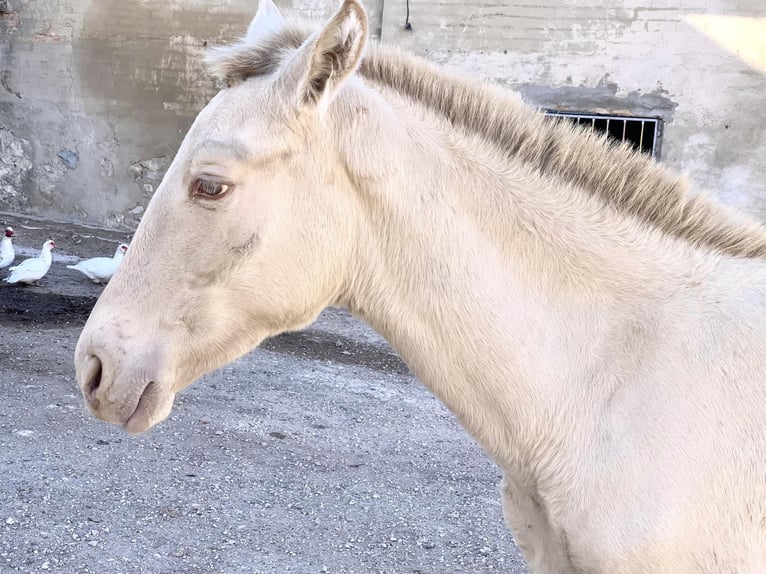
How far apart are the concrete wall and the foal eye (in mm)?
6664

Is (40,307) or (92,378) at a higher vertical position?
(92,378)

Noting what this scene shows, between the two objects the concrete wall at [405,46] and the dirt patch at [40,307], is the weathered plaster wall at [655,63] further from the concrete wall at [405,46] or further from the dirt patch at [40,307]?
the dirt patch at [40,307]

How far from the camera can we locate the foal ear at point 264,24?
1.97 meters

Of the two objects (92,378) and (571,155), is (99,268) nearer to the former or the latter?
(92,378)

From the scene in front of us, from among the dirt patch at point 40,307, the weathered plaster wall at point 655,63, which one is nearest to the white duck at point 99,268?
A: the dirt patch at point 40,307

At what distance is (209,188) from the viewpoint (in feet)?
5.74

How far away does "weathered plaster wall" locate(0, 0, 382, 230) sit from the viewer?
33.3 ft

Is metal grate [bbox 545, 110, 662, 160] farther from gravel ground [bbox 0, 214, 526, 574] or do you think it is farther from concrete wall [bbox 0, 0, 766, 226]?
gravel ground [bbox 0, 214, 526, 574]

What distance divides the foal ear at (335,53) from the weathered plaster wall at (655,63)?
6770 mm

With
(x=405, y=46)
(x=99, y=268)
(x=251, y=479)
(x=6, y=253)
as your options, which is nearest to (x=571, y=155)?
(x=251, y=479)

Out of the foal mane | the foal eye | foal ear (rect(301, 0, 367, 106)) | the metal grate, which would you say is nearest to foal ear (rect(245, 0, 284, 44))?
the foal mane

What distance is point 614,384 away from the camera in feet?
5.78

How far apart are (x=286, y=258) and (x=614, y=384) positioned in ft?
2.66

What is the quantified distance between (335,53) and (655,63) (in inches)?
303
